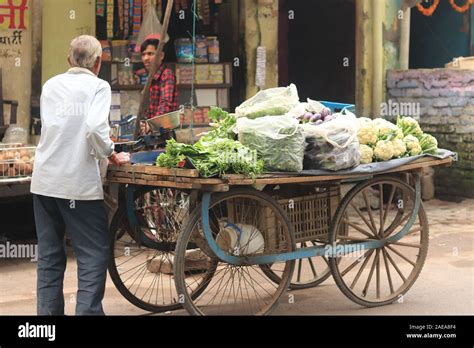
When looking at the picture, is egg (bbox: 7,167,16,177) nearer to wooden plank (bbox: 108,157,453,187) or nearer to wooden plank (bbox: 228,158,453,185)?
wooden plank (bbox: 108,157,453,187)

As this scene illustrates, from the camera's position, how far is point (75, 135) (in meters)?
5.51

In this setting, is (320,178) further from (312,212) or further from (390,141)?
(390,141)

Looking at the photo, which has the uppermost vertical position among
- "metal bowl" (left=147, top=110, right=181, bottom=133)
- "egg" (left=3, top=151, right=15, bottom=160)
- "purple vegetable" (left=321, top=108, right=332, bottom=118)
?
"purple vegetable" (left=321, top=108, right=332, bottom=118)

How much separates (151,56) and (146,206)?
238cm

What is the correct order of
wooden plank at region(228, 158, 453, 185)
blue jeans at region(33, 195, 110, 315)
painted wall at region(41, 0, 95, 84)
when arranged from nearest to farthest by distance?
1. blue jeans at region(33, 195, 110, 315)
2. wooden plank at region(228, 158, 453, 185)
3. painted wall at region(41, 0, 95, 84)

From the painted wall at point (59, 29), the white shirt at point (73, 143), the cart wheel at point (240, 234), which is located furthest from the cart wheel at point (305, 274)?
the painted wall at point (59, 29)

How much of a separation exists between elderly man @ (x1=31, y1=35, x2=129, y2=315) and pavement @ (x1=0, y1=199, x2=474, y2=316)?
1.02 meters

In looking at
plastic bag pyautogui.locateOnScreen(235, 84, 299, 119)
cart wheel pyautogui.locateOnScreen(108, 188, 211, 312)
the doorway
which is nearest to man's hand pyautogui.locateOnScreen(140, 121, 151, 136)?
cart wheel pyautogui.locateOnScreen(108, 188, 211, 312)

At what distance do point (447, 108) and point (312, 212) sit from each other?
584 cm

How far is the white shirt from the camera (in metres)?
5.50

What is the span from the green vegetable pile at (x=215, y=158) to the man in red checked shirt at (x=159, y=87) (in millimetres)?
2713

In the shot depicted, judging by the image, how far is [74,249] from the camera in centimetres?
569

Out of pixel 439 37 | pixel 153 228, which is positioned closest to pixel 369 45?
pixel 439 37
